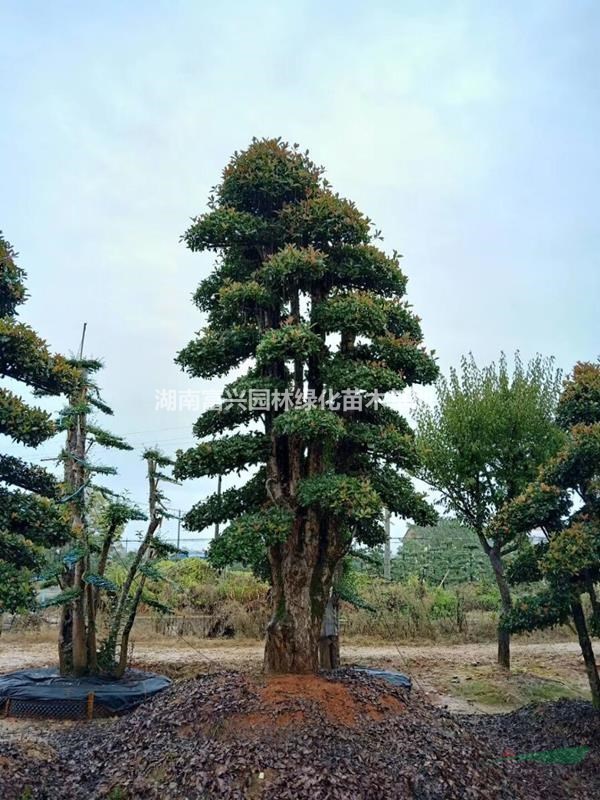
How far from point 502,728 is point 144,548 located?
5.13 meters

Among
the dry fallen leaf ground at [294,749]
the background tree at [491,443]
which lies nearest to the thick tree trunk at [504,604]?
the background tree at [491,443]

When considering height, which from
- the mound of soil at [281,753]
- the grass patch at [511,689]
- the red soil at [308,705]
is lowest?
the grass patch at [511,689]

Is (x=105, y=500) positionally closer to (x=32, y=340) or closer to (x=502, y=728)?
(x=32, y=340)

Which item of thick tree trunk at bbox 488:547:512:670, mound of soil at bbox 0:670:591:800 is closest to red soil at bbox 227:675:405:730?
mound of soil at bbox 0:670:591:800

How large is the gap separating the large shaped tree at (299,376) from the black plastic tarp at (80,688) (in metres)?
2.59

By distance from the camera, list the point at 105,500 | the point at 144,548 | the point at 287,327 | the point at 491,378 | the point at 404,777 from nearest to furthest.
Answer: the point at 404,777
the point at 287,327
the point at 144,548
the point at 105,500
the point at 491,378

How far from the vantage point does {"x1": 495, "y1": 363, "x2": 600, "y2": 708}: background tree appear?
6.55 m

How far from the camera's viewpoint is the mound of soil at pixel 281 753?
4.59 m

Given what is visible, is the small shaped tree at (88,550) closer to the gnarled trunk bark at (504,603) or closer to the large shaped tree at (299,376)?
the large shaped tree at (299,376)

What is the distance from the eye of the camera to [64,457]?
912 centimetres

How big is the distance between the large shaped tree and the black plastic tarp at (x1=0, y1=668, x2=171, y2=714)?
259 cm

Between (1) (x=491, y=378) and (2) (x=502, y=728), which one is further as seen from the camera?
(1) (x=491, y=378)

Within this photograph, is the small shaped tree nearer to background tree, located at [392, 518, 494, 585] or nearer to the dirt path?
the dirt path

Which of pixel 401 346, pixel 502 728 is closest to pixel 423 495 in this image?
pixel 401 346
